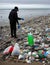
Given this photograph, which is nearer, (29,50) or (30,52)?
(30,52)

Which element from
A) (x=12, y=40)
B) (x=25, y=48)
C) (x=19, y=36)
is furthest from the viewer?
(x=19, y=36)

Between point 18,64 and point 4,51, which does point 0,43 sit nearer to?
point 4,51

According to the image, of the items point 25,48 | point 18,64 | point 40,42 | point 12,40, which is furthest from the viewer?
point 12,40

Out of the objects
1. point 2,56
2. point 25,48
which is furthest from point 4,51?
point 25,48

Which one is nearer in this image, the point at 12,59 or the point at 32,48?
the point at 12,59

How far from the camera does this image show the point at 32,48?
23.0ft

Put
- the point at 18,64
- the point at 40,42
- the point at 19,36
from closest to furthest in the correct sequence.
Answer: the point at 18,64 → the point at 40,42 → the point at 19,36

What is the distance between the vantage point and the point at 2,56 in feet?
21.7

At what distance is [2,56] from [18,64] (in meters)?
0.71

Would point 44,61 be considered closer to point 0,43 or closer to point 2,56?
point 2,56

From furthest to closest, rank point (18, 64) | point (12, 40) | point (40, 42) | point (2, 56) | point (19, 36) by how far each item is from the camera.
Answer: point (19, 36), point (12, 40), point (40, 42), point (2, 56), point (18, 64)

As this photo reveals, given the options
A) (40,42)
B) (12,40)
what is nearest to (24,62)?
(40,42)

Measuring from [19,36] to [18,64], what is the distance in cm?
292

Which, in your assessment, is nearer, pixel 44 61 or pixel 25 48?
pixel 44 61
